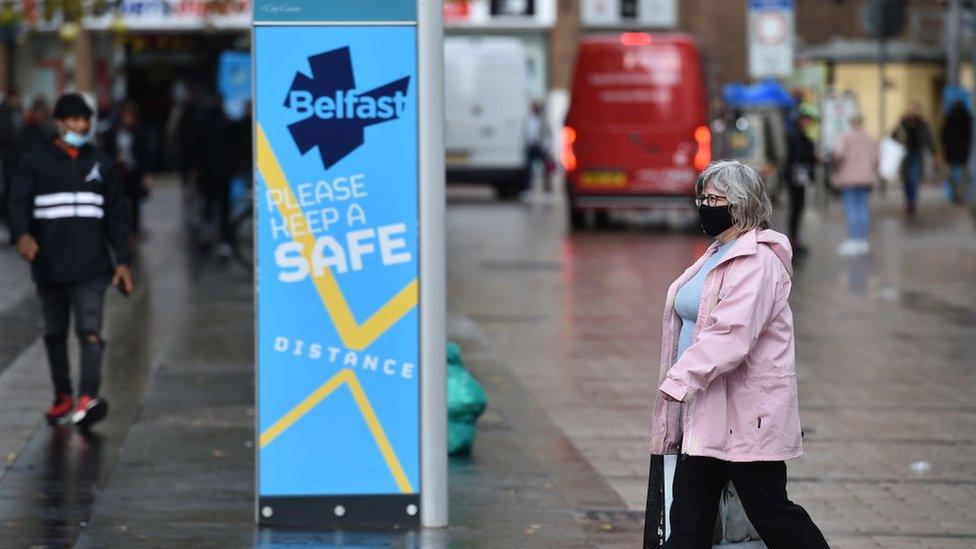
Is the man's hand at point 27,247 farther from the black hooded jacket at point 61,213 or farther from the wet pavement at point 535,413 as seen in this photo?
the wet pavement at point 535,413

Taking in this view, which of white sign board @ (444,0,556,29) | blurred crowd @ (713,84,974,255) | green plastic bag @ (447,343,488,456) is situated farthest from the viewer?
white sign board @ (444,0,556,29)

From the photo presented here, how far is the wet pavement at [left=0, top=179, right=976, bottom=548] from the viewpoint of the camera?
A: 7.07 meters

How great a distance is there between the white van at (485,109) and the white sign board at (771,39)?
7.12 metres

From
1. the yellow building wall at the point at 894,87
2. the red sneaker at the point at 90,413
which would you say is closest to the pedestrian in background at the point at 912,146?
the yellow building wall at the point at 894,87

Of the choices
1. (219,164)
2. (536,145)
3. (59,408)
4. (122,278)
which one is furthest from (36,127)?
(536,145)

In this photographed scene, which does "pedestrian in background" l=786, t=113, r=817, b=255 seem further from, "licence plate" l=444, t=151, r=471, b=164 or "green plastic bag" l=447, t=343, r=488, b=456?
"green plastic bag" l=447, t=343, r=488, b=456

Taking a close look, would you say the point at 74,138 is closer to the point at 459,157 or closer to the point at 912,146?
the point at 912,146

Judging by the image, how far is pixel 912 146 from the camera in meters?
28.7

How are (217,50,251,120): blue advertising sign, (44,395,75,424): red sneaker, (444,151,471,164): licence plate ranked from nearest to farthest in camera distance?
(44,395,75,424): red sneaker, (217,50,251,120): blue advertising sign, (444,151,471,164): licence plate

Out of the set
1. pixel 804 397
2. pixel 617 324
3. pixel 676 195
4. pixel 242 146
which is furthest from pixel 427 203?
pixel 676 195

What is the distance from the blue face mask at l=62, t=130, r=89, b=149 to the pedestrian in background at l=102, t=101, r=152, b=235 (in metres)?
12.2

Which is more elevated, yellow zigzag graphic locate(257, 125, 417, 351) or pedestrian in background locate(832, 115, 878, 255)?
yellow zigzag graphic locate(257, 125, 417, 351)

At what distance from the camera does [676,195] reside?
2466 centimetres

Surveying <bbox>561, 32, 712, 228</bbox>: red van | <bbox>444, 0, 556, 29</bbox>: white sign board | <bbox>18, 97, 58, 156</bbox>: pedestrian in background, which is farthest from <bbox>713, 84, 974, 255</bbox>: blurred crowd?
<bbox>444, 0, 556, 29</bbox>: white sign board
